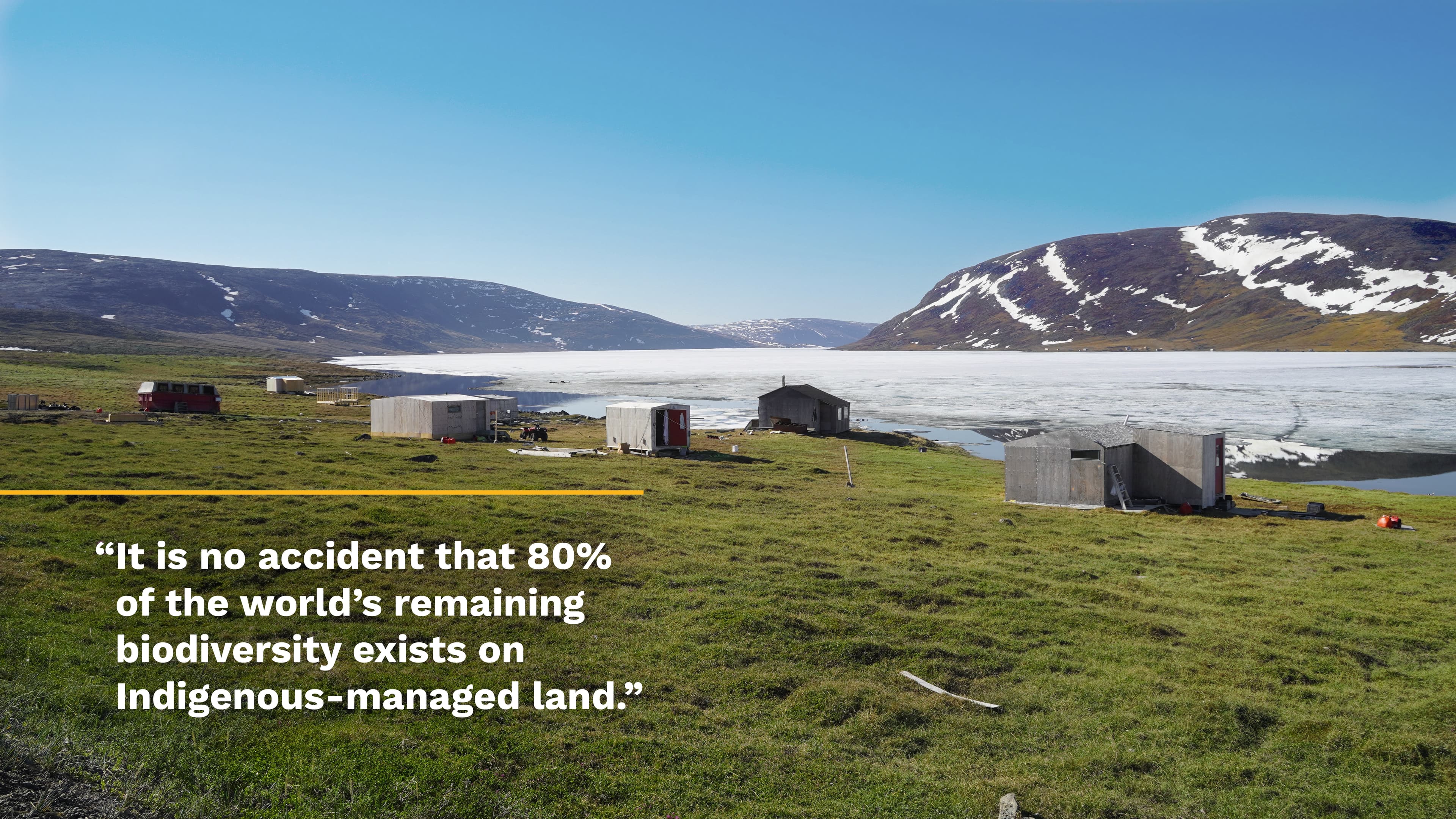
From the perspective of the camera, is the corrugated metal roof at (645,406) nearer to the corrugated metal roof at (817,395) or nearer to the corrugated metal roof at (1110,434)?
the corrugated metal roof at (817,395)

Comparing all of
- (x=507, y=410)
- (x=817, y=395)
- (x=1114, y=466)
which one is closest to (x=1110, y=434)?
(x=1114, y=466)

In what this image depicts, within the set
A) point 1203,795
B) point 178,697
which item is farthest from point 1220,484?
point 178,697

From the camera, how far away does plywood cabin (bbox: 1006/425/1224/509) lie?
35.5 m

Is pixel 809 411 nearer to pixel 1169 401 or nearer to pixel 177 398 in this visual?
pixel 177 398

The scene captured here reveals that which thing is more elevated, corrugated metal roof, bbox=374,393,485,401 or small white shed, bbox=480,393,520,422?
corrugated metal roof, bbox=374,393,485,401

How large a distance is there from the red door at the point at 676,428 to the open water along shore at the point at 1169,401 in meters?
Answer: 24.5

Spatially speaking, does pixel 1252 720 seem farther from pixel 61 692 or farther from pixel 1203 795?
pixel 61 692

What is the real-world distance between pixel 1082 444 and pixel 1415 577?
43.2ft

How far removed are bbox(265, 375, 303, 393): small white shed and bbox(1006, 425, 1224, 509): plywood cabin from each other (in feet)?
303

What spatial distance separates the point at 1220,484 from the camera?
37.2m

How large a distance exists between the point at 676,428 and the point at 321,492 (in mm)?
25014

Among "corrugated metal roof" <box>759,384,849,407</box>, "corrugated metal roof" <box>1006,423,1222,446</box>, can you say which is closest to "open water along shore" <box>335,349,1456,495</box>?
"corrugated metal roof" <box>759,384,849,407</box>

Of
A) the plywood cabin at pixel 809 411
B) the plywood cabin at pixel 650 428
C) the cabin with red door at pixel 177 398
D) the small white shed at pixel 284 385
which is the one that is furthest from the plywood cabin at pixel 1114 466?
the small white shed at pixel 284 385

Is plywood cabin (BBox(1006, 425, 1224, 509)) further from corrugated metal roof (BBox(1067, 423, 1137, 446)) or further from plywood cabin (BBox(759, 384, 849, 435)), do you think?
plywood cabin (BBox(759, 384, 849, 435))
